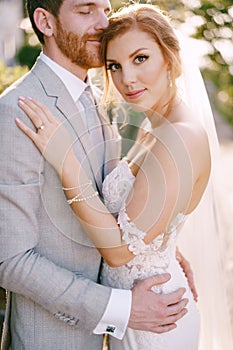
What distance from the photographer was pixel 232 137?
28828 millimetres

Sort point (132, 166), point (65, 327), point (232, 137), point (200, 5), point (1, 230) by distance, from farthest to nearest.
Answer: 1. point (232, 137)
2. point (200, 5)
3. point (132, 166)
4. point (65, 327)
5. point (1, 230)

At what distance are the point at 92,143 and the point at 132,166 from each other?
25cm

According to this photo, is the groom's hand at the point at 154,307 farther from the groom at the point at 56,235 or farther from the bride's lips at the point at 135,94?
the bride's lips at the point at 135,94

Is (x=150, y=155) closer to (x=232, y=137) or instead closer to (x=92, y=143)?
(x=92, y=143)

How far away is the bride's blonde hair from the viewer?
9.85ft

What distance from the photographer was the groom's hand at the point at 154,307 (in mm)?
2834

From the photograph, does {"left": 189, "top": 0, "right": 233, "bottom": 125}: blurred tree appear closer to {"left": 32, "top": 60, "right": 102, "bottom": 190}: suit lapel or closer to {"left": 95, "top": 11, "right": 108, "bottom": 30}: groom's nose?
{"left": 95, "top": 11, "right": 108, "bottom": 30}: groom's nose

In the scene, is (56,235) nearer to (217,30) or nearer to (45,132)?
(45,132)

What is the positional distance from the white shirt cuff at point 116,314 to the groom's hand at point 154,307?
2 centimetres

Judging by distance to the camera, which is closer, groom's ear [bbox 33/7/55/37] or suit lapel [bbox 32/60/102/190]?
suit lapel [bbox 32/60/102/190]

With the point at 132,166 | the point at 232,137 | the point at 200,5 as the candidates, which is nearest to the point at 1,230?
the point at 132,166

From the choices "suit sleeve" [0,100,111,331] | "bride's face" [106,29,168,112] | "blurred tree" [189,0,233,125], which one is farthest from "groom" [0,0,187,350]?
"blurred tree" [189,0,233,125]

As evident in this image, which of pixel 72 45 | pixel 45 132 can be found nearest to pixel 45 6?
pixel 72 45

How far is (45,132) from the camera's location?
9.11 ft
